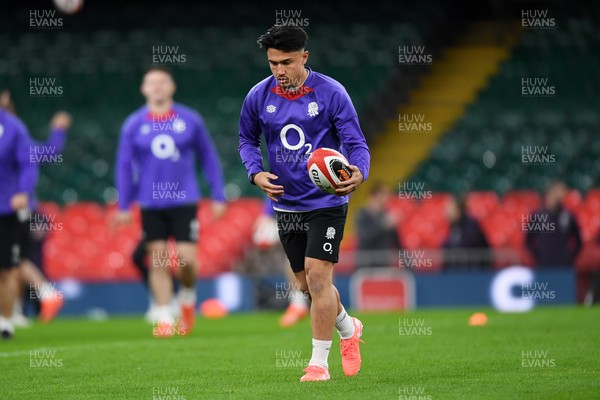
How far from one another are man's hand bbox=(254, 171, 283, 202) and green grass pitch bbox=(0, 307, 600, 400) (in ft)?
4.23

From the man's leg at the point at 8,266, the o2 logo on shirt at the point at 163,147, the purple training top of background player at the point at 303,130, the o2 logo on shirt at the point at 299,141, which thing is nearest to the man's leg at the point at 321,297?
the purple training top of background player at the point at 303,130

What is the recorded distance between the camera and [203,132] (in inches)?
489

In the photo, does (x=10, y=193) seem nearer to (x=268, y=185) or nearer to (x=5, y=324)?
(x=5, y=324)

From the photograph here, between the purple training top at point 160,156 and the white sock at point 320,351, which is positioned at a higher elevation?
the purple training top at point 160,156

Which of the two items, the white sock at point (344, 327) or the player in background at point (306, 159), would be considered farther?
the white sock at point (344, 327)

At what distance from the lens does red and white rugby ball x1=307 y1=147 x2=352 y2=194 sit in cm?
733

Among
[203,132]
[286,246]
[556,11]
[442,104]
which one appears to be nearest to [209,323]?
[203,132]

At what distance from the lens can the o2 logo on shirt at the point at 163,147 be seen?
482 inches

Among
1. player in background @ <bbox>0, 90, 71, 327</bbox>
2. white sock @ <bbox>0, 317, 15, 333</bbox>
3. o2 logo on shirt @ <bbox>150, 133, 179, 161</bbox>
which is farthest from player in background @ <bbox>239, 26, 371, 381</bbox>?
player in background @ <bbox>0, 90, 71, 327</bbox>

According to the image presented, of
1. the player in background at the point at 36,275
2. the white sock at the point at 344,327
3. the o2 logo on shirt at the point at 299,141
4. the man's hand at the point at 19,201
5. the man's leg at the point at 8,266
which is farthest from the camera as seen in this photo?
the player in background at the point at 36,275

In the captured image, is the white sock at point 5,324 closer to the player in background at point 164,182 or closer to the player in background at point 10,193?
the player in background at point 10,193

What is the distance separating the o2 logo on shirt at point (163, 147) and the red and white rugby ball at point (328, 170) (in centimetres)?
505

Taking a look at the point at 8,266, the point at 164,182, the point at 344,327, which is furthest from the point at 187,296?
the point at 344,327

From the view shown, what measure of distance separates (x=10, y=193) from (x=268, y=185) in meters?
5.11
